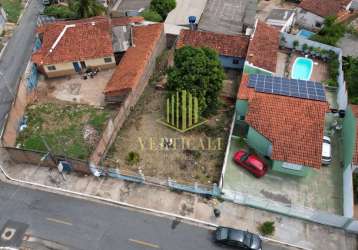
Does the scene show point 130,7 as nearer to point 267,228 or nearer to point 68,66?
point 68,66

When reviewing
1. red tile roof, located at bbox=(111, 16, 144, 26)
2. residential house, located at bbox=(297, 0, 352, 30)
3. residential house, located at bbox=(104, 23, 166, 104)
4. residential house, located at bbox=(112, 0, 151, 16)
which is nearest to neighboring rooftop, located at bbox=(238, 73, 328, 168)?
residential house, located at bbox=(104, 23, 166, 104)

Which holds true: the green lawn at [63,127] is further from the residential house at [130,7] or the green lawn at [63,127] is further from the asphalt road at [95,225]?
the residential house at [130,7]

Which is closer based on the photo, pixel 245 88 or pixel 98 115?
pixel 245 88

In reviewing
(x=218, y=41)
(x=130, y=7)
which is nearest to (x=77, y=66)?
(x=130, y=7)

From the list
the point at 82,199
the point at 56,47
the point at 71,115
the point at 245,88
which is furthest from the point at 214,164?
the point at 56,47

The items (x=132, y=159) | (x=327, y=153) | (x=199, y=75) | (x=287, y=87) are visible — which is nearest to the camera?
(x=327, y=153)

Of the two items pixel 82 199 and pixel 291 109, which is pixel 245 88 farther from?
pixel 82 199
